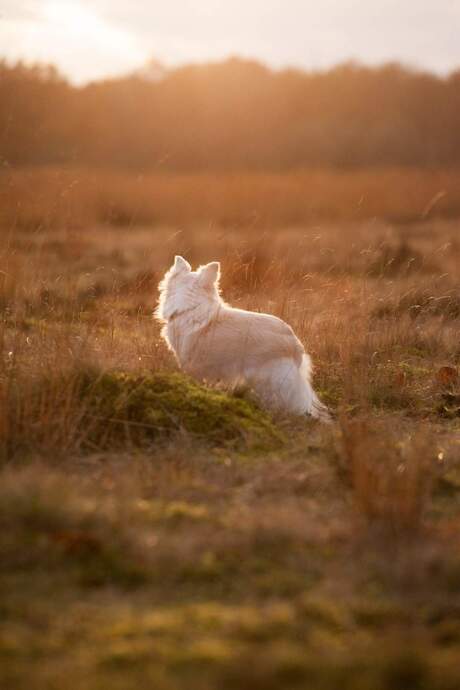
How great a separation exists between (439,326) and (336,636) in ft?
18.5

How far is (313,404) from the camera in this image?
225 inches

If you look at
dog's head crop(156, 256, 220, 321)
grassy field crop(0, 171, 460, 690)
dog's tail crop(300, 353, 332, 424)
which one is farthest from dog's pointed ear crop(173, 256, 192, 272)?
dog's tail crop(300, 353, 332, 424)

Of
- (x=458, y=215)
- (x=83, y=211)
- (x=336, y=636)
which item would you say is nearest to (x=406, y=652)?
(x=336, y=636)

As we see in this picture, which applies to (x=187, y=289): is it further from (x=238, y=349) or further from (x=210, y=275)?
(x=238, y=349)

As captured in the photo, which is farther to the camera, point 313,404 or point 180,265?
point 180,265

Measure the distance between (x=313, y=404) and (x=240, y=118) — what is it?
1908cm

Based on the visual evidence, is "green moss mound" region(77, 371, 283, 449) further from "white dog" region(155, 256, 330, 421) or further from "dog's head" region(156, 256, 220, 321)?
"dog's head" region(156, 256, 220, 321)

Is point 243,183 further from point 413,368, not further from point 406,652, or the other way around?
point 406,652

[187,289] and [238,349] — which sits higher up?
[187,289]

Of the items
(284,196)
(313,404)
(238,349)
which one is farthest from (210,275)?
(284,196)

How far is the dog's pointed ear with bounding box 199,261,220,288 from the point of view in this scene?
6.24m

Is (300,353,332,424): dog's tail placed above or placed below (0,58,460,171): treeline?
below

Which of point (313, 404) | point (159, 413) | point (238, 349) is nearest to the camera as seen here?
point (159, 413)

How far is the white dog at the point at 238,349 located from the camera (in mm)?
5684
